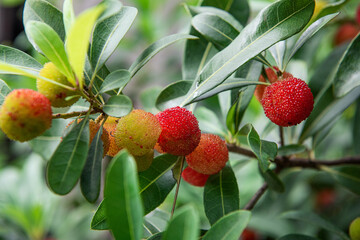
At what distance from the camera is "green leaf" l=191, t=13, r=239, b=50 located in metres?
0.67

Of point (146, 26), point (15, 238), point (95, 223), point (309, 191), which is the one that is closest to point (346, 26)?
point (309, 191)

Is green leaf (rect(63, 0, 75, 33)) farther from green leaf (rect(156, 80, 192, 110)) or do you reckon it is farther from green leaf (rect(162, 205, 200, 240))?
green leaf (rect(162, 205, 200, 240))

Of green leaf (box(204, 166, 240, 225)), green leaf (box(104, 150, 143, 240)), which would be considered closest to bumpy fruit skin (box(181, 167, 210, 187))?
green leaf (box(204, 166, 240, 225))

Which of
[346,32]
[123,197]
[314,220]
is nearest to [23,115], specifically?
[123,197]

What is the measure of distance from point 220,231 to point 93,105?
26 cm

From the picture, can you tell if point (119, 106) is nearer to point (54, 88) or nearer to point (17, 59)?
point (54, 88)

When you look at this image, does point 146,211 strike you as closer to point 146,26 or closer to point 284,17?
point 284,17

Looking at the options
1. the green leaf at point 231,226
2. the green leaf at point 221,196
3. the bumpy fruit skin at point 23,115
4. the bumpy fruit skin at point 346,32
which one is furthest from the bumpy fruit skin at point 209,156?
the bumpy fruit skin at point 346,32

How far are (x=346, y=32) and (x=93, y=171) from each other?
1.07m

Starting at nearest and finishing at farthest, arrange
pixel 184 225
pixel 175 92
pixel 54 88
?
1. pixel 184 225
2. pixel 54 88
3. pixel 175 92

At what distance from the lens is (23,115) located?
1.57ft

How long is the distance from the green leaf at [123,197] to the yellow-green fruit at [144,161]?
143 mm

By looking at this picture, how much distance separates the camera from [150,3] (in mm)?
1913

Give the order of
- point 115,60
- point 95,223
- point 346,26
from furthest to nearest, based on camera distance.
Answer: point 115,60, point 346,26, point 95,223
